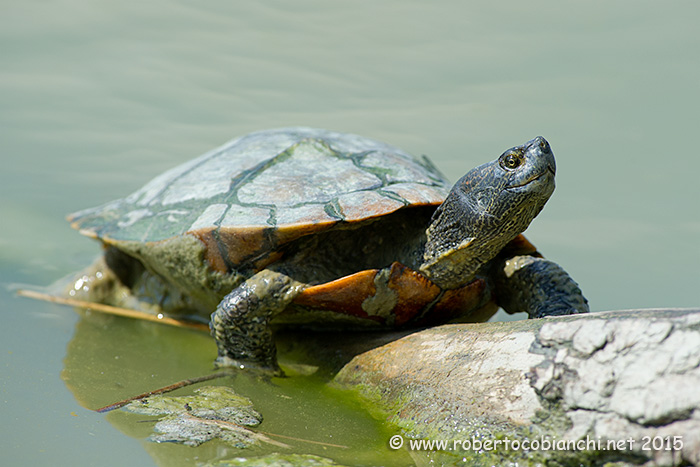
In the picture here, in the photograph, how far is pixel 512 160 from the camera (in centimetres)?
259

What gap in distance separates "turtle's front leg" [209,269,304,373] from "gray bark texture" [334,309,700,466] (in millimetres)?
783

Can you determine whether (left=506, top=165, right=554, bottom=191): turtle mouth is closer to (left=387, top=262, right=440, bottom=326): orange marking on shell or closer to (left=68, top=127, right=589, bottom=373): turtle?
(left=68, top=127, right=589, bottom=373): turtle

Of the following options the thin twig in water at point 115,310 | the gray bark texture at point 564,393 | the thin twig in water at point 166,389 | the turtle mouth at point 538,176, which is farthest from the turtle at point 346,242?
the gray bark texture at point 564,393

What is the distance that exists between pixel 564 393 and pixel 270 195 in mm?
1782

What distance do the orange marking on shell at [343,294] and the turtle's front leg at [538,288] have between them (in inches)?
31.7

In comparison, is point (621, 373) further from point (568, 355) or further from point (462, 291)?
point (462, 291)

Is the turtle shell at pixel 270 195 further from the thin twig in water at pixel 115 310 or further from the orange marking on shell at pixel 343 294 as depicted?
the thin twig in water at pixel 115 310

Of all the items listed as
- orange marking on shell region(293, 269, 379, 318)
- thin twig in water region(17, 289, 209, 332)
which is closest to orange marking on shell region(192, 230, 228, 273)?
orange marking on shell region(293, 269, 379, 318)

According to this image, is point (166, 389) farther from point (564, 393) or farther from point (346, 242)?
point (564, 393)

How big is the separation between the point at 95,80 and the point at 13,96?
3.13 feet

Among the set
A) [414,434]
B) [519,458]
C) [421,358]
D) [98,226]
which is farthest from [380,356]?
[98,226]

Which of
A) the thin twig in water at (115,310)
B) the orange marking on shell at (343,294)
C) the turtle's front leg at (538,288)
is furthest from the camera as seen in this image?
the thin twig in water at (115,310)

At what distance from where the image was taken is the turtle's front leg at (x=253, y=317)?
2865 millimetres

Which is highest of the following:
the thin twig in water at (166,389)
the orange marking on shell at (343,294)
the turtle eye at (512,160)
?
the turtle eye at (512,160)
